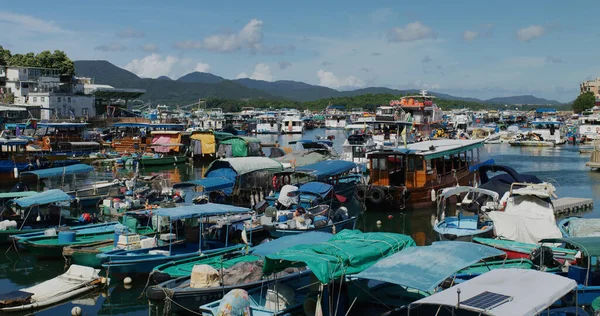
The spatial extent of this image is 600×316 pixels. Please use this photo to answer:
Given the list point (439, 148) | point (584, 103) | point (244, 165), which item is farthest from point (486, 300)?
point (584, 103)

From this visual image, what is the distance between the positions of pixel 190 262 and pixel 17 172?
21813mm

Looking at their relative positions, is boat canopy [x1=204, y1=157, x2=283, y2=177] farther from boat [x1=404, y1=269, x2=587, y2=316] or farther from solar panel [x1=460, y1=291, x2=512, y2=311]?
solar panel [x1=460, y1=291, x2=512, y2=311]

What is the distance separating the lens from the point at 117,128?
2325 inches

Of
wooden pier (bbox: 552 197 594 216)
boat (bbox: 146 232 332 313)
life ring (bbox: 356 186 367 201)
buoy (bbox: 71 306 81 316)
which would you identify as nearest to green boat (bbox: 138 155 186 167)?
life ring (bbox: 356 186 367 201)

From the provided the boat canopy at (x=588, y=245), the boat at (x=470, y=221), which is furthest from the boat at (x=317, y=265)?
the boat at (x=470, y=221)

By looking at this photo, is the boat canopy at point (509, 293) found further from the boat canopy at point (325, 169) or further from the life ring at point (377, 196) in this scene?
the boat canopy at point (325, 169)

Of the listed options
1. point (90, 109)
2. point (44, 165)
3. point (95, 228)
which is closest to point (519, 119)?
point (90, 109)

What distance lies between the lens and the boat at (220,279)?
13.0 metres

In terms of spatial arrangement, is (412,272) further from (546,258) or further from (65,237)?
(65,237)

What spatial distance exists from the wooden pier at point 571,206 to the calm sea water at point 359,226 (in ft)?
1.60

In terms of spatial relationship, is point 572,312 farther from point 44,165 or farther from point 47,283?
point 44,165

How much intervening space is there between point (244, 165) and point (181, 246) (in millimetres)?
10149

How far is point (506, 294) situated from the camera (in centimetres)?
905

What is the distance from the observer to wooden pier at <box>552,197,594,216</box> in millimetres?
25438
